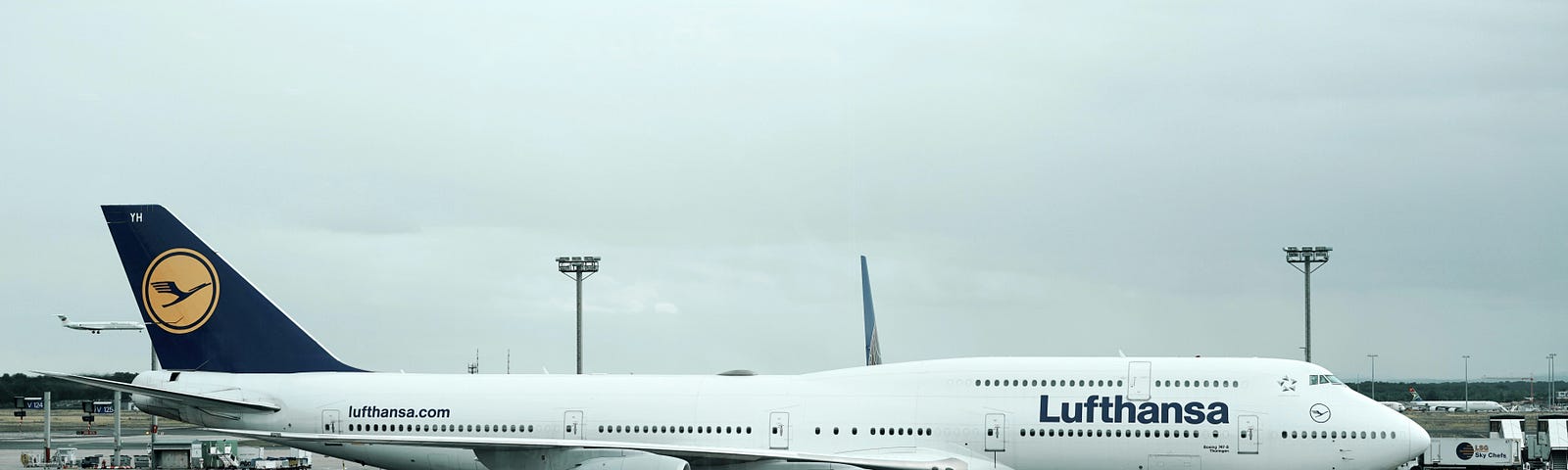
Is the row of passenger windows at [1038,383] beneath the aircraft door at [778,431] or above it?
above

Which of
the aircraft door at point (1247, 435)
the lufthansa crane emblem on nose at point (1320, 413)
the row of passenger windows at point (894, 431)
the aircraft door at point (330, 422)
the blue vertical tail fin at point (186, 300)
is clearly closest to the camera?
the lufthansa crane emblem on nose at point (1320, 413)

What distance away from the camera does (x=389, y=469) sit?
3969 cm

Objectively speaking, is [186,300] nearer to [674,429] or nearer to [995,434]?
[674,429]

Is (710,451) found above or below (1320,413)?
below

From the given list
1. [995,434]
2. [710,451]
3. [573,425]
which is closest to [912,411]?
[995,434]

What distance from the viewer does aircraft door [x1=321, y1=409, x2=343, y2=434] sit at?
39.2 meters

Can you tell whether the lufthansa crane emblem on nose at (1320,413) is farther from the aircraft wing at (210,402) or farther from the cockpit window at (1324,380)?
the aircraft wing at (210,402)

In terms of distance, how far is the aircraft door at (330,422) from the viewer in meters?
39.2

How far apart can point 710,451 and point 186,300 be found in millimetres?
15319

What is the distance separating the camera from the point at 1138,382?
36094mm

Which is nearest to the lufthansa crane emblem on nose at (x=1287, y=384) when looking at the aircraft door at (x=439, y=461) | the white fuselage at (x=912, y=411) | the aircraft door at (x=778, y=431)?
the white fuselage at (x=912, y=411)

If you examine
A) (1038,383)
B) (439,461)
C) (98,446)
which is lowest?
(98,446)

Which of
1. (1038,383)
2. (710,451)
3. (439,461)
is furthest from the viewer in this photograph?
(439,461)

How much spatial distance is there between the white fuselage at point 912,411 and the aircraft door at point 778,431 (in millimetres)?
37
